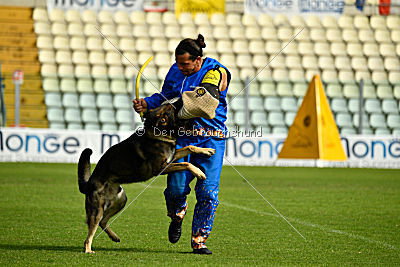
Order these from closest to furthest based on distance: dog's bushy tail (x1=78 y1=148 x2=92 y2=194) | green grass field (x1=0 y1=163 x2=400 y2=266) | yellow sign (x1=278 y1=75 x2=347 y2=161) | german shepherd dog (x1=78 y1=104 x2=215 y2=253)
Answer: green grass field (x1=0 y1=163 x2=400 y2=266) < german shepherd dog (x1=78 y1=104 x2=215 y2=253) < dog's bushy tail (x1=78 y1=148 x2=92 y2=194) < yellow sign (x1=278 y1=75 x2=347 y2=161)

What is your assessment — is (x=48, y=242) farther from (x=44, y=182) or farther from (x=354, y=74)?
(x=354, y=74)

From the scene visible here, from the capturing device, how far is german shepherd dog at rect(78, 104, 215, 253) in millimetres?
5801

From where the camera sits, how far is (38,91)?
19.8 m

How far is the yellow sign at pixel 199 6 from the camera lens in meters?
22.1

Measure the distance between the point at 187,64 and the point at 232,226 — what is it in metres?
2.72

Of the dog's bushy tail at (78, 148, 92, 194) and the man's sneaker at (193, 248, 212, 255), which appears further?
the dog's bushy tail at (78, 148, 92, 194)

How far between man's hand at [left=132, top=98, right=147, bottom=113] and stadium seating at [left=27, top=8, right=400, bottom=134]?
1251cm

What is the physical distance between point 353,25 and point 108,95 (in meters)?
9.21

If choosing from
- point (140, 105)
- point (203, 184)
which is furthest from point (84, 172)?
point (203, 184)

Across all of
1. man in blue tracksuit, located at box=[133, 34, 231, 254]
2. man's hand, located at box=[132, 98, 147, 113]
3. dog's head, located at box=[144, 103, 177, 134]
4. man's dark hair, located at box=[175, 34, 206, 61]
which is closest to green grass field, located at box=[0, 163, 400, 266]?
man in blue tracksuit, located at box=[133, 34, 231, 254]

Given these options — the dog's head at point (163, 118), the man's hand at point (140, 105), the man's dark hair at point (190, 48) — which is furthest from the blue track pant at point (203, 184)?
the man's dark hair at point (190, 48)

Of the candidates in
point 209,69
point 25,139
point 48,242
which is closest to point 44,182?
point 25,139

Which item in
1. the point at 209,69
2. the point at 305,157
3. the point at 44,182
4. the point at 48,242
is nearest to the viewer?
the point at 209,69

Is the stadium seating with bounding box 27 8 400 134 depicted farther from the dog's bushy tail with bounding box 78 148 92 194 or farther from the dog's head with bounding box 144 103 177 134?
the dog's head with bounding box 144 103 177 134
